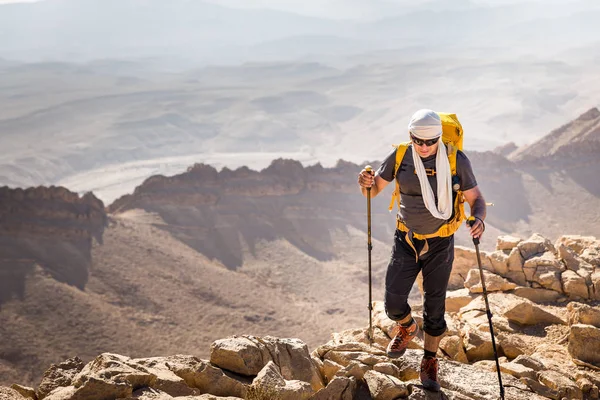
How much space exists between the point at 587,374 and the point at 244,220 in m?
30.6

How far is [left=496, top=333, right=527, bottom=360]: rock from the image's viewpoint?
753cm

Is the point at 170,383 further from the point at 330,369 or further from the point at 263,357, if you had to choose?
the point at 330,369

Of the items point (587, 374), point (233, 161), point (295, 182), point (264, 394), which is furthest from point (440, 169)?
point (233, 161)

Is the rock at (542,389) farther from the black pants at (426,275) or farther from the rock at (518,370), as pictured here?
the black pants at (426,275)

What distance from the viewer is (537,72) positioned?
6309 inches

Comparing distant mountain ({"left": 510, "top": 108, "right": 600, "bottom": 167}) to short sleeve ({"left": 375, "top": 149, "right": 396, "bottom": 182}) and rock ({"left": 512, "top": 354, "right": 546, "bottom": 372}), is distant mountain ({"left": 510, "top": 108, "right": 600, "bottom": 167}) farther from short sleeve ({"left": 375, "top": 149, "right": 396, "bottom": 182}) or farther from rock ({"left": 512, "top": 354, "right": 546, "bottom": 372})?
short sleeve ({"left": 375, "top": 149, "right": 396, "bottom": 182})

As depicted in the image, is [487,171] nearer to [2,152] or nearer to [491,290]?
[491,290]

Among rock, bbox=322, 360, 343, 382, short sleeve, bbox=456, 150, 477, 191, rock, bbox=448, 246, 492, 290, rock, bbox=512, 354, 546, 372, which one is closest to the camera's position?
short sleeve, bbox=456, 150, 477, 191

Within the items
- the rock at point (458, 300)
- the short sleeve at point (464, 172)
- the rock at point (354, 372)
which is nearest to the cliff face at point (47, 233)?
the rock at point (458, 300)

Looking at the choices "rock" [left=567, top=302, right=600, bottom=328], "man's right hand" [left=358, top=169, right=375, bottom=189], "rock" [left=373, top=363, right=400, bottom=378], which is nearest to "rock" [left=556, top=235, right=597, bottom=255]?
"rock" [left=567, top=302, right=600, bottom=328]

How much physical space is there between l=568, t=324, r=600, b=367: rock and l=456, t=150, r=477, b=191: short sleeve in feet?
10.1

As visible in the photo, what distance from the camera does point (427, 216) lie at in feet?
17.9

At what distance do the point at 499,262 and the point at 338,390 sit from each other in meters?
6.59

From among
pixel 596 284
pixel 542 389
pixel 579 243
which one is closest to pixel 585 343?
pixel 542 389
